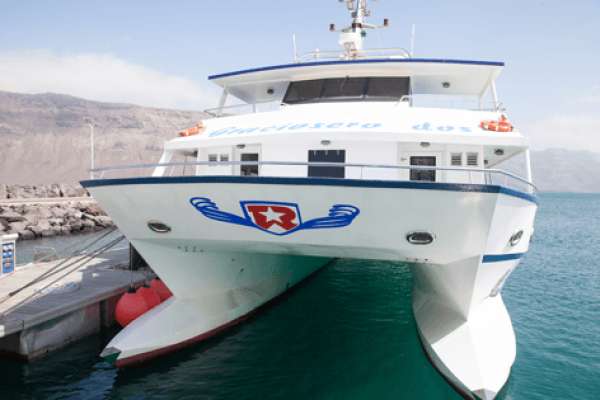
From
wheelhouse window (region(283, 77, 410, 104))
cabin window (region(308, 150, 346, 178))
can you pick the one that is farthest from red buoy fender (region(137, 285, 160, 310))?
wheelhouse window (region(283, 77, 410, 104))

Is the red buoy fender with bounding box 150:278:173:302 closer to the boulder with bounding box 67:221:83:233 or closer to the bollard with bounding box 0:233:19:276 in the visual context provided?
the bollard with bounding box 0:233:19:276

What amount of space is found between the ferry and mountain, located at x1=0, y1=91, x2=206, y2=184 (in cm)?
8743

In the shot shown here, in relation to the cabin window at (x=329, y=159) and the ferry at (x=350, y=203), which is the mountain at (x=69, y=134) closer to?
the ferry at (x=350, y=203)

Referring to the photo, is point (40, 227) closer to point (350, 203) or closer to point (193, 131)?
point (193, 131)

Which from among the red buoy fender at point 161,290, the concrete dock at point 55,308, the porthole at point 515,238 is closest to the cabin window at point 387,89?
the porthole at point 515,238

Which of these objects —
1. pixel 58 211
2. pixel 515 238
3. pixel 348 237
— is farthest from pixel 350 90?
pixel 58 211

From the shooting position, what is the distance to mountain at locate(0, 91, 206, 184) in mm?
90688

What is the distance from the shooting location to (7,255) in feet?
35.7

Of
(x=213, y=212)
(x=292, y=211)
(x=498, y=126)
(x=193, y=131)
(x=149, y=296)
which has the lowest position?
(x=149, y=296)

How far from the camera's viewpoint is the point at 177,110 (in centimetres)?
13275

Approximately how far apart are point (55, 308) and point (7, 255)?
3.98m

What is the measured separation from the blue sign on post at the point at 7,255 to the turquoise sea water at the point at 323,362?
12.8 ft

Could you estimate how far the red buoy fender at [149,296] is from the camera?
29.5ft

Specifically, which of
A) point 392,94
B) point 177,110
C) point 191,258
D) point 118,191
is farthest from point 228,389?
point 177,110
